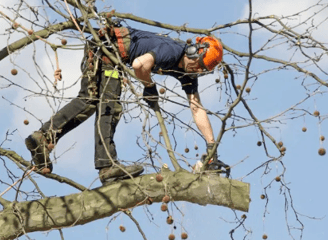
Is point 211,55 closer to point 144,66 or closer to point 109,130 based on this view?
point 144,66

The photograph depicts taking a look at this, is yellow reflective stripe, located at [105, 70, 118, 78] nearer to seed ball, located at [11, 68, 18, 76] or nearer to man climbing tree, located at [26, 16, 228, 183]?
man climbing tree, located at [26, 16, 228, 183]

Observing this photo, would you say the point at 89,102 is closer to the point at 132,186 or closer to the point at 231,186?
the point at 132,186

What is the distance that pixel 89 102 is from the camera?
567 centimetres

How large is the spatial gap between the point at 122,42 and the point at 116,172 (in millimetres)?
1028

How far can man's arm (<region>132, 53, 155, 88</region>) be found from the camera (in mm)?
5223

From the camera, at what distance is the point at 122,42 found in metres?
5.64

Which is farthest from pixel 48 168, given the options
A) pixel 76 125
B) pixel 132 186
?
pixel 132 186

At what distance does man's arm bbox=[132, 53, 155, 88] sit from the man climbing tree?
0.01 metres

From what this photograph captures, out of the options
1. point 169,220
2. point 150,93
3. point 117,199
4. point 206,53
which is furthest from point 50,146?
point 206,53

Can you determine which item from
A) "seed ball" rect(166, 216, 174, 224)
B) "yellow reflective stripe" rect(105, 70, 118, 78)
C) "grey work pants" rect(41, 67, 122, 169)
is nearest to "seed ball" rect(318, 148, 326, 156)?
"seed ball" rect(166, 216, 174, 224)

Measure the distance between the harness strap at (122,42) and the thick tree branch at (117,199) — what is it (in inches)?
38.4

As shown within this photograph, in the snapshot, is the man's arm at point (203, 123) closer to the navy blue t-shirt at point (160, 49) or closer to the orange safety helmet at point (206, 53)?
the navy blue t-shirt at point (160, 49)

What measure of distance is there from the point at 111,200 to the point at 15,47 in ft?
6.43

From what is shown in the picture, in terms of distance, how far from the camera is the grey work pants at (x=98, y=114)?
550cm
